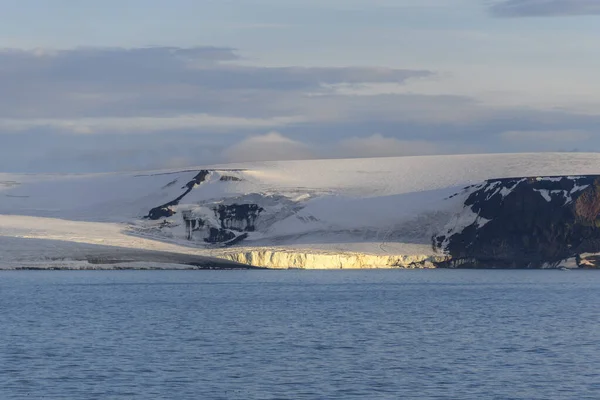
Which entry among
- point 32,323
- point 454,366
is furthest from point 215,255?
point 454,366

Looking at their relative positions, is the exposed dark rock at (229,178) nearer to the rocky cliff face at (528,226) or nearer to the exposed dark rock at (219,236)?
the exposed dark rock at (219,236)

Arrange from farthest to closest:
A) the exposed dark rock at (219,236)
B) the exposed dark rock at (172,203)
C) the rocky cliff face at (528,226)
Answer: the exposed dark rock at (172,203) → the exposed dark rock at (219,236) → the rocky cliff face at (528,226)

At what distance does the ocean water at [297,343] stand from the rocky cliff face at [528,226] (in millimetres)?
28899

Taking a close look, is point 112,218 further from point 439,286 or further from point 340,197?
point 439,286

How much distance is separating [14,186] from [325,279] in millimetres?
50096

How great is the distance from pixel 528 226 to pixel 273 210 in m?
22.2

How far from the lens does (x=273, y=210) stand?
10306 centimetres

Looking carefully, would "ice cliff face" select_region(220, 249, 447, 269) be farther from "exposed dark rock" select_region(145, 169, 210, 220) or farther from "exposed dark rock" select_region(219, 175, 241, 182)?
"exposed dark rock" select_region(219, 175, 241, 182)

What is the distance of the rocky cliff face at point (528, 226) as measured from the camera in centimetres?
9300

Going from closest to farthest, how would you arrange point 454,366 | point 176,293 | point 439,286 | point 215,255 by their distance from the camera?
1. point 454,366
2. point 176,293
3. point 439,286
4. point 215,255

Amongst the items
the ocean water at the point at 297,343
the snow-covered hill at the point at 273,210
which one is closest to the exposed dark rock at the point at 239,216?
the snow-covered hill at the point at 273,210

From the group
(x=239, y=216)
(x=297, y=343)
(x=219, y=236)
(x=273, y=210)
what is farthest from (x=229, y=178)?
(x=297, y=343)

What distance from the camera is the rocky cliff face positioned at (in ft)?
305

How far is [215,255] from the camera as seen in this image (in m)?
88.5
